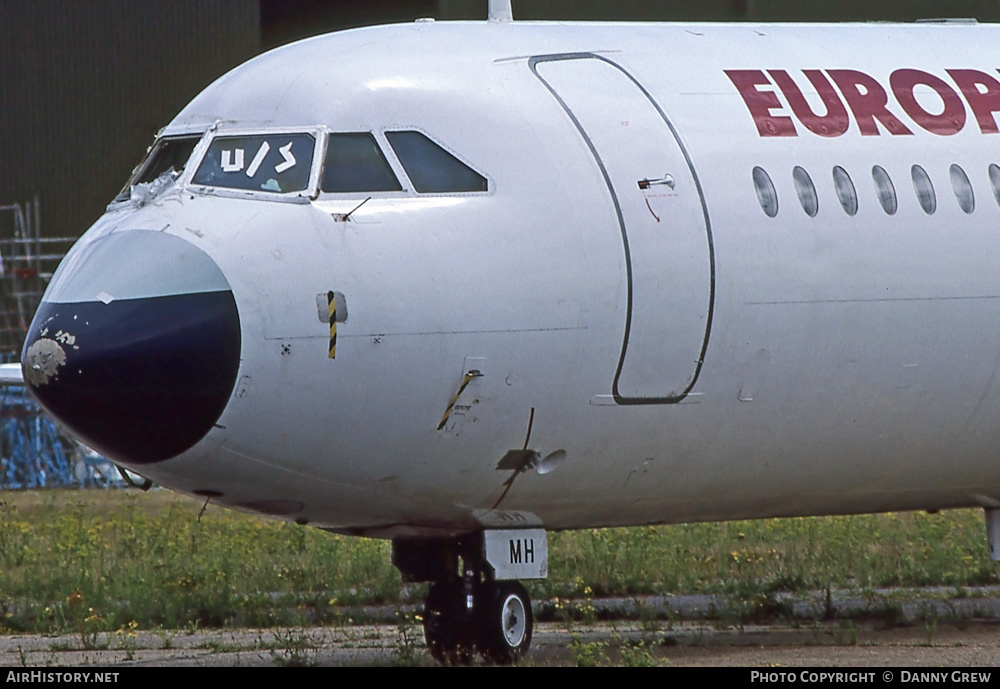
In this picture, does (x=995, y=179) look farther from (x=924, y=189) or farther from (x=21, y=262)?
(x=21, y=262)

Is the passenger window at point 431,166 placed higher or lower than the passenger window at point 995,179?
higher

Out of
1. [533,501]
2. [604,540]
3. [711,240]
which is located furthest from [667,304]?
[604,540]

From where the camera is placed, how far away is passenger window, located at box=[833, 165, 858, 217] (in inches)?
527

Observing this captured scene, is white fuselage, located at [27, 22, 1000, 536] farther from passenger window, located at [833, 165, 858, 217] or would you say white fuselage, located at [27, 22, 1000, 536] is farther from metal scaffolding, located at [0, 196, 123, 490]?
metal scaffolding, located at [0, 196, 123, 490]

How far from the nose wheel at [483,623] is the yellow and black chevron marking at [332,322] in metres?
2.56

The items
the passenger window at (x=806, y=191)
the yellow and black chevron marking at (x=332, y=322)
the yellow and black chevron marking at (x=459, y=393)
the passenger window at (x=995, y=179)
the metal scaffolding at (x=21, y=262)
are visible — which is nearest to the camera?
the yellow and black chevron marking at (x=332, y=322)

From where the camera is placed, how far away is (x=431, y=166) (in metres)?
12.1

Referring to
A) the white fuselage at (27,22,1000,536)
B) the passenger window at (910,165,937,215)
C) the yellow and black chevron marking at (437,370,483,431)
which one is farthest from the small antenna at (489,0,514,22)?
the yellow and black chevron marking at (437,370,483,431)

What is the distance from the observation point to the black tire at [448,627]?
13094 millimetres

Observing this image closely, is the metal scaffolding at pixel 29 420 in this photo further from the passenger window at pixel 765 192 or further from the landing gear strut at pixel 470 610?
the passenger window at pixel 765 192

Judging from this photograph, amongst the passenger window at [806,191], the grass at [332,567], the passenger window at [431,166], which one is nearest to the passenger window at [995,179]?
the passenger window at [806,191]

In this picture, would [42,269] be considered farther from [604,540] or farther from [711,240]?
[711,240]

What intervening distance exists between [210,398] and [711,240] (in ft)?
11.8

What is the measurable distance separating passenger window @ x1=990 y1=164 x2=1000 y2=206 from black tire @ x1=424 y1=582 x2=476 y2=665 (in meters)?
4.93
